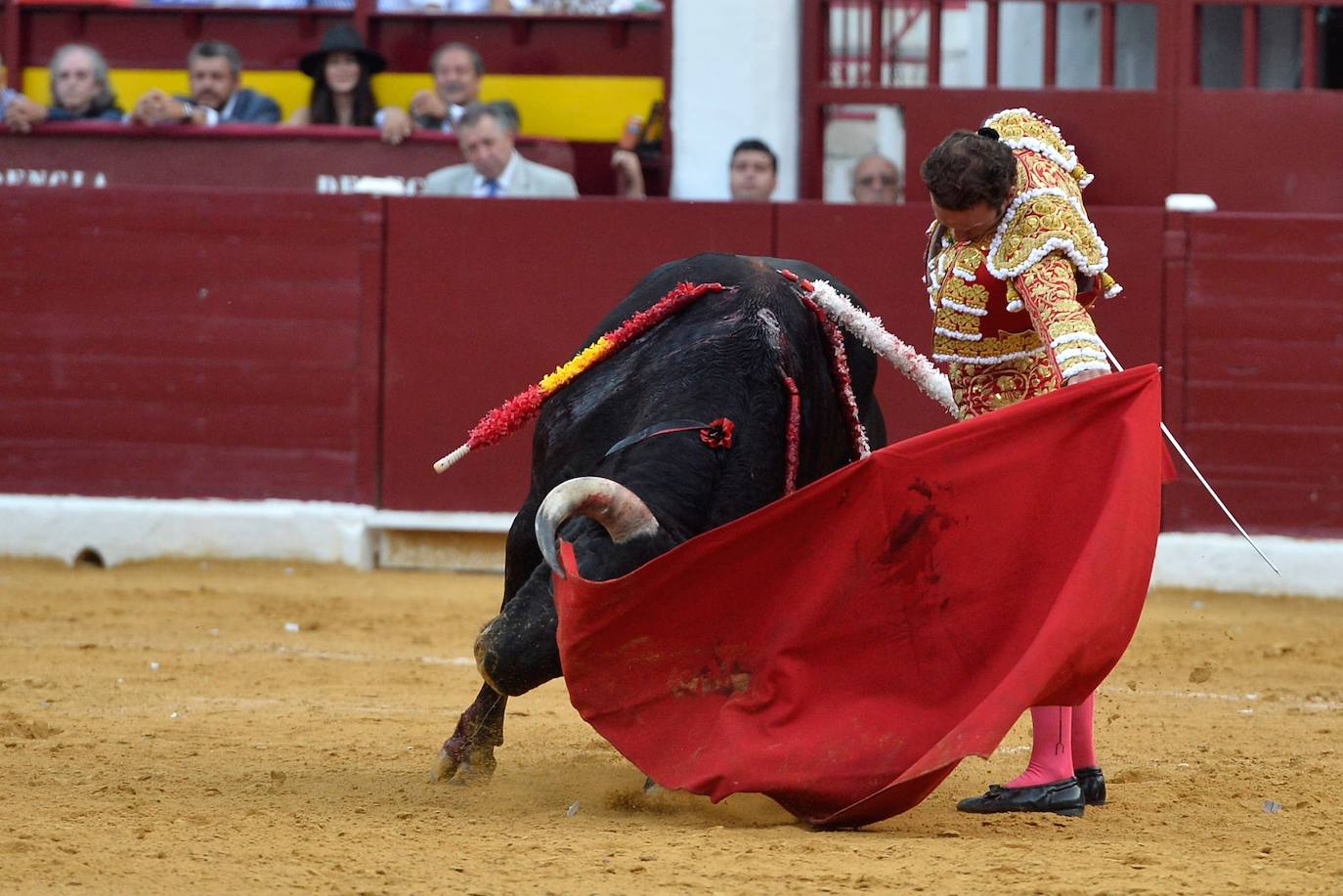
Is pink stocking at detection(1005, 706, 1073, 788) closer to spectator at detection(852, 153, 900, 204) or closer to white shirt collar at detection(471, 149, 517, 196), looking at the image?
spectator at detection(852, 153, 900, 204)

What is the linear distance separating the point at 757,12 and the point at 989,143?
423 centimetres

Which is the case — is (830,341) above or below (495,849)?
above

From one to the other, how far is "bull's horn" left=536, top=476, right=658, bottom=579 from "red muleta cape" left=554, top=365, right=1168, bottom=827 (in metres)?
0.06

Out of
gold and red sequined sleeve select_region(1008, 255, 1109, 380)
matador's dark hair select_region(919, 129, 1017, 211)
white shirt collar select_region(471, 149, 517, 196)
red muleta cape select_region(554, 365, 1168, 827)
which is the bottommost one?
red muleta cape select_region(554, 365, 1168, 827)

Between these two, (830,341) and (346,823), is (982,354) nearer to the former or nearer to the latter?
(830,341)

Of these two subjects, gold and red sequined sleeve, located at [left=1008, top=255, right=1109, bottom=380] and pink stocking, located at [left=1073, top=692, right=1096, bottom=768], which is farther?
pink stocking, located at [left=1073, top=692, right=1096, bottom=768]

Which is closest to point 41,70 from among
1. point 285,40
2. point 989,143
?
point 285,40

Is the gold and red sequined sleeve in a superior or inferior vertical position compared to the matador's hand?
superior

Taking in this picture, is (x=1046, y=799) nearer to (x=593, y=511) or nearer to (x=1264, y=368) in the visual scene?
(x=593, y=511)

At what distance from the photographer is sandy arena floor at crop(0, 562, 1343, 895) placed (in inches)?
110

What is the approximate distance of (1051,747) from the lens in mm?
3338

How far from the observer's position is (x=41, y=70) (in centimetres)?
818

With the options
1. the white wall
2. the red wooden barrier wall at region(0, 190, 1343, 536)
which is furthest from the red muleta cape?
the white wall

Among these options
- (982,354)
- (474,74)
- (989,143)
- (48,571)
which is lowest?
(48,571)
